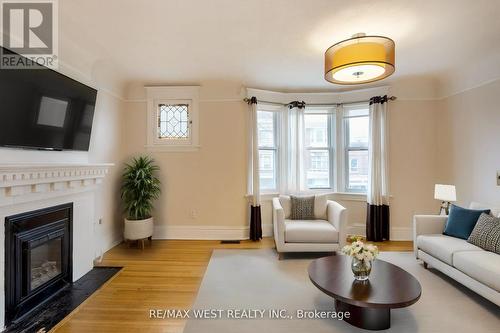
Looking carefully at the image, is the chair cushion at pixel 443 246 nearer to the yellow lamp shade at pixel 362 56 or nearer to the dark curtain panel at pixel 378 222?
the dark curtain panel at pixel 378 222

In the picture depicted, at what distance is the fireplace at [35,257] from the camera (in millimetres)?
2037

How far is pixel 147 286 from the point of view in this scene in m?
2.67

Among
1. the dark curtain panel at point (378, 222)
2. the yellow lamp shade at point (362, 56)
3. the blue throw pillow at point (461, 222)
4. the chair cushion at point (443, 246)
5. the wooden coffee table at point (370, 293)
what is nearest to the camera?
the wooden coffee table at point (370, 293)

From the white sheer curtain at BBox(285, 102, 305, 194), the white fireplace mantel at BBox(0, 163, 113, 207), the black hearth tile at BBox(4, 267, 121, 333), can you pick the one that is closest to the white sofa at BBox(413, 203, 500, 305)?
the white sheer curtain at BBox(285, 102, 305, 194)

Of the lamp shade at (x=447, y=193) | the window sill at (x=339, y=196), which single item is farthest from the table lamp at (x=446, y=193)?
the window sill at (x=339, y=196)

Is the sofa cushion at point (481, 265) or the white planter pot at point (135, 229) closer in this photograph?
the sofa cushion at point (481, 265)

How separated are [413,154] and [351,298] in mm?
3248

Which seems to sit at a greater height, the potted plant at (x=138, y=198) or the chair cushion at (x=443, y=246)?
the potted plant at (x=138, y=198)

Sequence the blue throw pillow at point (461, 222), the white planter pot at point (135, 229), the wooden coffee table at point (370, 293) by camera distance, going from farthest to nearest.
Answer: the white planter pot at point (135, 229)
the blue throw pillow at point (461, 222)
the wooden coffee table at point (370, 293)

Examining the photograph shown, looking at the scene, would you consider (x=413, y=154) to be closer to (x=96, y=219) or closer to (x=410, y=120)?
(x=410, y=120)

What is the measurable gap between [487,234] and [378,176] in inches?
67.0

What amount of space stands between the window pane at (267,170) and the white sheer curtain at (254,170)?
0.29m

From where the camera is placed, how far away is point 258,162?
4.23 meters

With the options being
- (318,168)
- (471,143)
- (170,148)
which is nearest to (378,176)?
(318,168)
